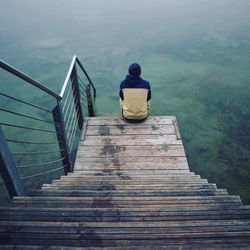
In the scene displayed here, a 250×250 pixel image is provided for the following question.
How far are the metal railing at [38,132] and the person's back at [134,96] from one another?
0.68 m

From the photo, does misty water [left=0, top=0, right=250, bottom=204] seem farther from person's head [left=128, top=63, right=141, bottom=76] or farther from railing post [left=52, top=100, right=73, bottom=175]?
railing post [left=52, top=100, right=73, bottom=175]

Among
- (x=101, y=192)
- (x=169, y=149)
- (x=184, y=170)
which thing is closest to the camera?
(x=101, y=192)

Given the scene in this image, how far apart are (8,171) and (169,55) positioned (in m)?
7.24

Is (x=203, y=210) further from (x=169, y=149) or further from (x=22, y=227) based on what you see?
(x=169, y=149)

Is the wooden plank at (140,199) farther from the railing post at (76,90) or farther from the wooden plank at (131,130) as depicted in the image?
the railing post at (76,90)

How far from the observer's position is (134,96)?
3881 millimetres

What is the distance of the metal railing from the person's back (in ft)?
2.24

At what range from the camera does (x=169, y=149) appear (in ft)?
12.0

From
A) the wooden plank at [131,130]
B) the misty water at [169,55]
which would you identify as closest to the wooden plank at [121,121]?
the wooden plank at [131,130]

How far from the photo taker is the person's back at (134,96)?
3.75 metres

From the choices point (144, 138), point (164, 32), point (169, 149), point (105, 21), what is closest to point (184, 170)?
point (169, 149)

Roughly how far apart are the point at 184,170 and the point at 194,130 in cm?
220

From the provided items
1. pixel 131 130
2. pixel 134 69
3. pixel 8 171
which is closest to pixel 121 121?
pixel 131 130

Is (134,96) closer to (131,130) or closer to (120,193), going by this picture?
(131,130)
